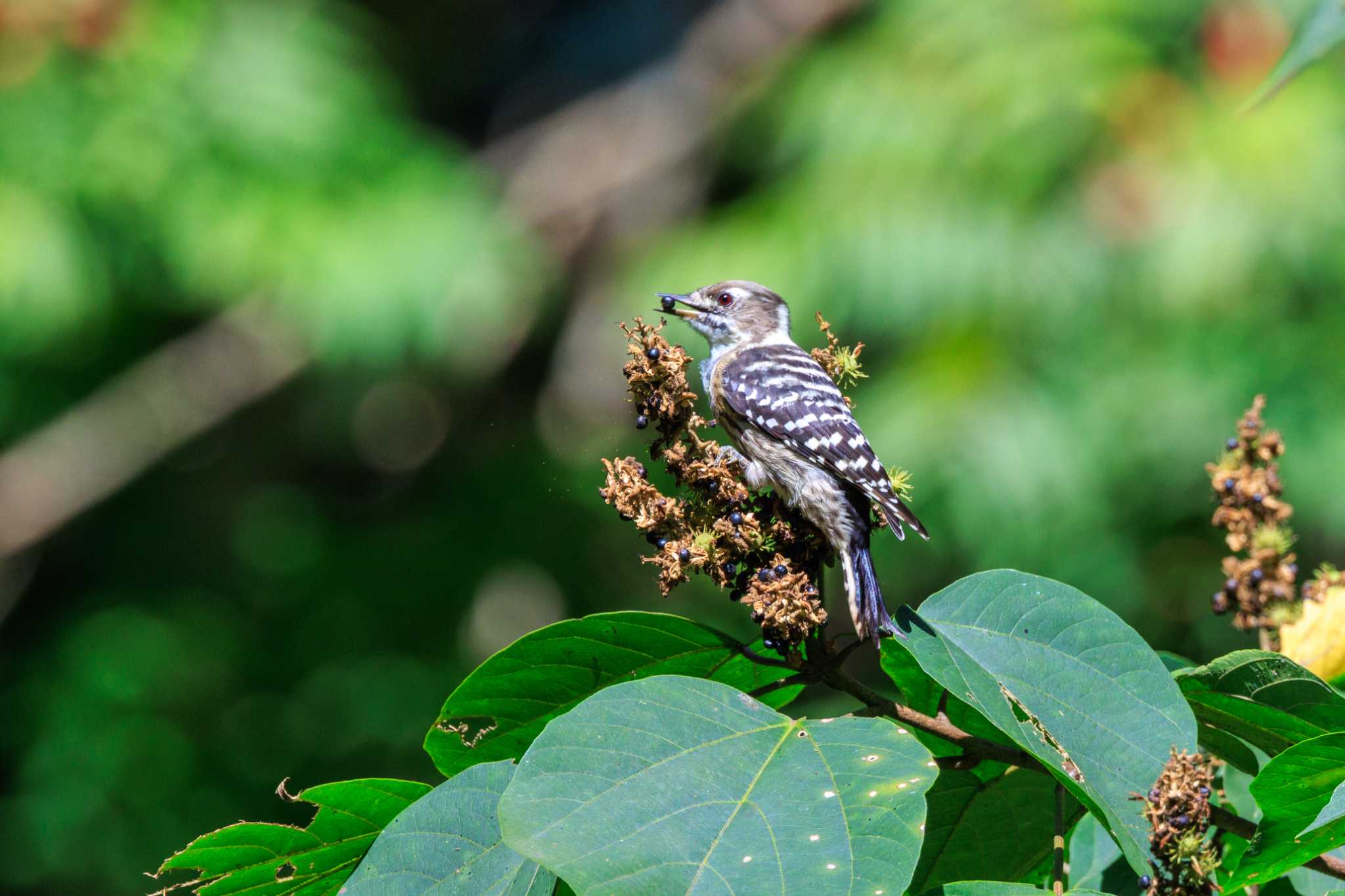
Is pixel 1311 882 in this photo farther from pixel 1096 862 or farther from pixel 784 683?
pixel 784 683

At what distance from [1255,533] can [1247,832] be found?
2.41 ft

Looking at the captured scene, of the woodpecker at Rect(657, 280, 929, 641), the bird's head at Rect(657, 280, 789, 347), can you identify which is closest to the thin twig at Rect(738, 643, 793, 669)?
the woodpecker at Rect(657, 280, 929, 641)

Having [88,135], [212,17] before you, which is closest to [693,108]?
[212,17]

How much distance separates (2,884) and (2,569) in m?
2.03

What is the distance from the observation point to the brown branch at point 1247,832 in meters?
1.48

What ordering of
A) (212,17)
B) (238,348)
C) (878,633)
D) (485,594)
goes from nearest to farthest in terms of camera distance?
(878,633)
(212,17)
(238,348)
(485,594)

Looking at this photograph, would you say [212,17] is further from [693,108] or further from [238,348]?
[693,108]

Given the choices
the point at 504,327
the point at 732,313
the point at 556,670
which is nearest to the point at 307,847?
the point at 556,670

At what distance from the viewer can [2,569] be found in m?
8.29

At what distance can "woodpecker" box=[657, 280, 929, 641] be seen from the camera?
2510 mm

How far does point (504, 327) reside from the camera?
796 cm

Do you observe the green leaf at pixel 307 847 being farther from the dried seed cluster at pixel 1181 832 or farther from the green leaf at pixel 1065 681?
the dried seed cluster at pixel 1181 832

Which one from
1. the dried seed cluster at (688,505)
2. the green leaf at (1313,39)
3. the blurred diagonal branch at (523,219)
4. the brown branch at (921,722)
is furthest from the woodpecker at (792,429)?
the blurred diagonal branch at (523,219)

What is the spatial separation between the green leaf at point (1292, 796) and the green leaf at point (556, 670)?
63cm
